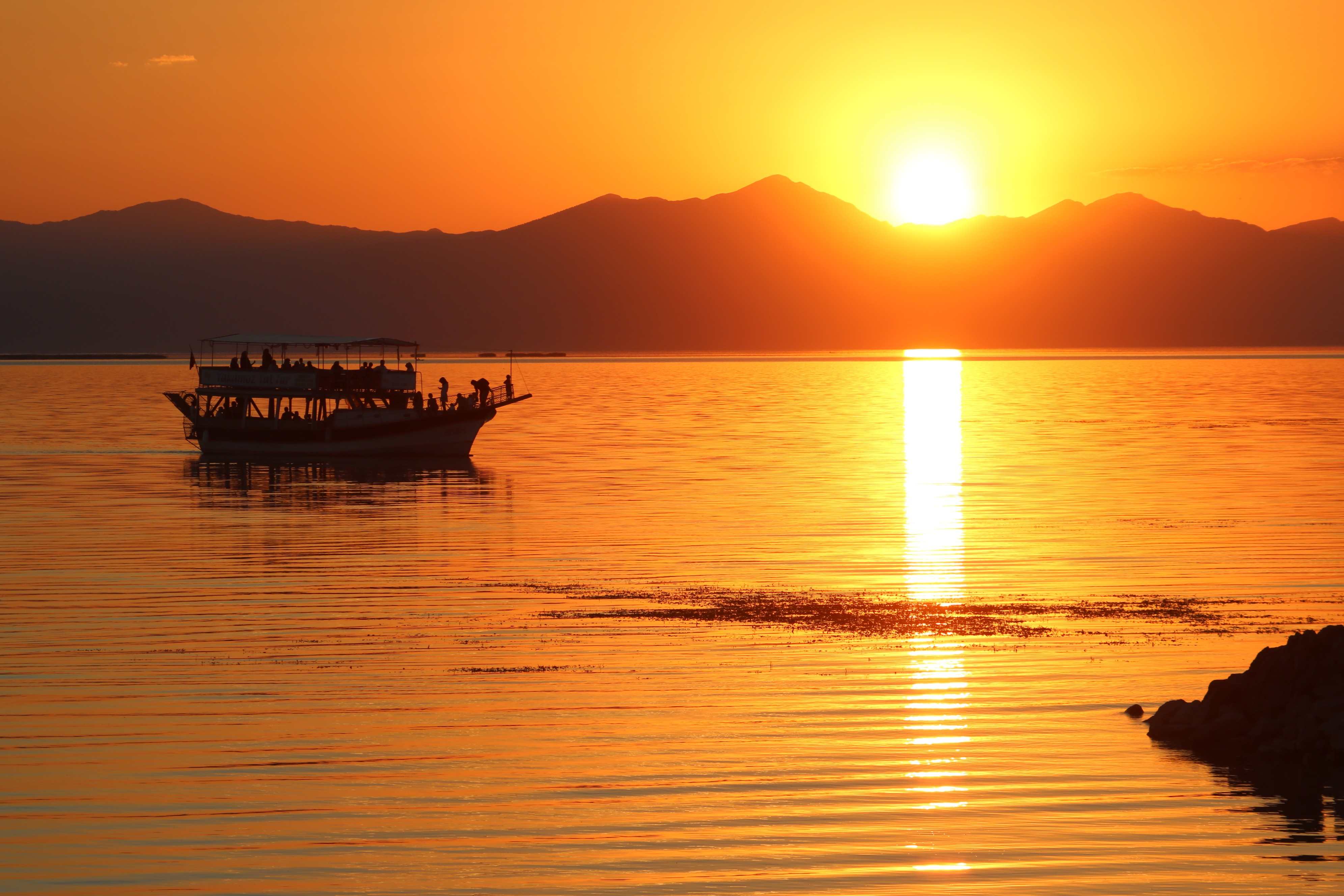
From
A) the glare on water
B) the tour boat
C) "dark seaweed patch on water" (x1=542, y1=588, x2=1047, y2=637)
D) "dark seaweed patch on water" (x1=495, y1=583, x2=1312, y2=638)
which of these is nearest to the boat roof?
the tour boat

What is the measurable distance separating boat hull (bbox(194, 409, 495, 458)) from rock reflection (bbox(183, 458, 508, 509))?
23.5 inches

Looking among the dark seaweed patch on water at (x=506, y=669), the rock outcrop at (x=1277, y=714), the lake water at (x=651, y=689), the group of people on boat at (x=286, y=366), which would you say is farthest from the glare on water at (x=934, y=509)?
the group of people on boat at (x=286, y=366)

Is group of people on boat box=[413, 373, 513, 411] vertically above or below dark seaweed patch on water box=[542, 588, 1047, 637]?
above

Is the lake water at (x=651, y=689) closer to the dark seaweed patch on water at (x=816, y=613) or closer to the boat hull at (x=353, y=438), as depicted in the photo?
the dark seaweed patch on water at (x=816, y=613)

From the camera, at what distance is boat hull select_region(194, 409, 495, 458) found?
246ft

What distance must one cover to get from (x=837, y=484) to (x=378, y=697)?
35.3 meters

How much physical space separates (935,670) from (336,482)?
44.7 metres

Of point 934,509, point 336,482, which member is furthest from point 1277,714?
point 336,482

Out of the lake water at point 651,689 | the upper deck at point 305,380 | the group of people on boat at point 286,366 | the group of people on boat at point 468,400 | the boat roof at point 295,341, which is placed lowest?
the lake water at point 651,689

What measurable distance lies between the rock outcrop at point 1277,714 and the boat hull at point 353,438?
58706 millimetres

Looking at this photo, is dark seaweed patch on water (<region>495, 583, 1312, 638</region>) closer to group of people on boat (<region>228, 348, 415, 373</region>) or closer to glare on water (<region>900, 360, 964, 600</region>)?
glare on water (<region>900, 360, 964, 600</region>)

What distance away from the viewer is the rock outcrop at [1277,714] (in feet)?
55.6

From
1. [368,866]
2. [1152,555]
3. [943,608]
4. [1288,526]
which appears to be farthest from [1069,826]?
[1288,526]

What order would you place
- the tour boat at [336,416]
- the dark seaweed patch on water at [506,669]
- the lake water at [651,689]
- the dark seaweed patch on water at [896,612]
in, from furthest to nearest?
the tour boat at [336,416] → the dark seaweed patch on water at [896,612] → the dark seaweed patch on water at [506,669] → the lake water at [651,689]
